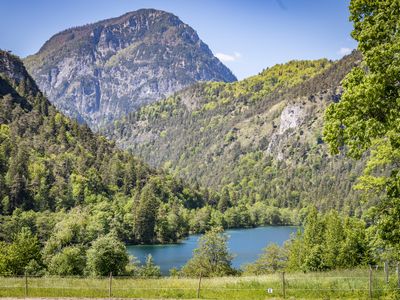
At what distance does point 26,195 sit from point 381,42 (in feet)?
602

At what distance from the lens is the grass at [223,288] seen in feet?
106

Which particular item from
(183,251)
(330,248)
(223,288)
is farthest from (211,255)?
(183,251)

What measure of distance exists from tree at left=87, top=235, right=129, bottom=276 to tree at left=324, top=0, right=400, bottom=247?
46.5 meters

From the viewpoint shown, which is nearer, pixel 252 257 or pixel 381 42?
pixel 381 42

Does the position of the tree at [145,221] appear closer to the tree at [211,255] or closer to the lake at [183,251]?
the lake at [183,251]

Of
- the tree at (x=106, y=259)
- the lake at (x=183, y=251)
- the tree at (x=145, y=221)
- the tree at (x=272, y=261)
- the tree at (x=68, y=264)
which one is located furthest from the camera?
the tree at (x=145, y=221)

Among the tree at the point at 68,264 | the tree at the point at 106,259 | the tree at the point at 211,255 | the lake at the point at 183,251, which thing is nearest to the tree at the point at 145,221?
the lake at the point at 183,251

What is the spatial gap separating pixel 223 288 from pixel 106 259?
3268 cm

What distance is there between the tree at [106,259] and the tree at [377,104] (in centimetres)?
4651

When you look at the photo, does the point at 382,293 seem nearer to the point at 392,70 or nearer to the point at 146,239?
the point at 392,70

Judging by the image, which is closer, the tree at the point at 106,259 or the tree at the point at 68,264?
the tree at the point at 106,259

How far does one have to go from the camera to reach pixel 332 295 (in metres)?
31.9

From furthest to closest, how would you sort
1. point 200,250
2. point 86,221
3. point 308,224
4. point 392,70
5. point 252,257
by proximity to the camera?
1. point 86,221
2. point 252,257
3. point 308,224
4. point 200,250
5. point 392,70

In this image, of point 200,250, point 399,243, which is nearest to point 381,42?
point 399,243
